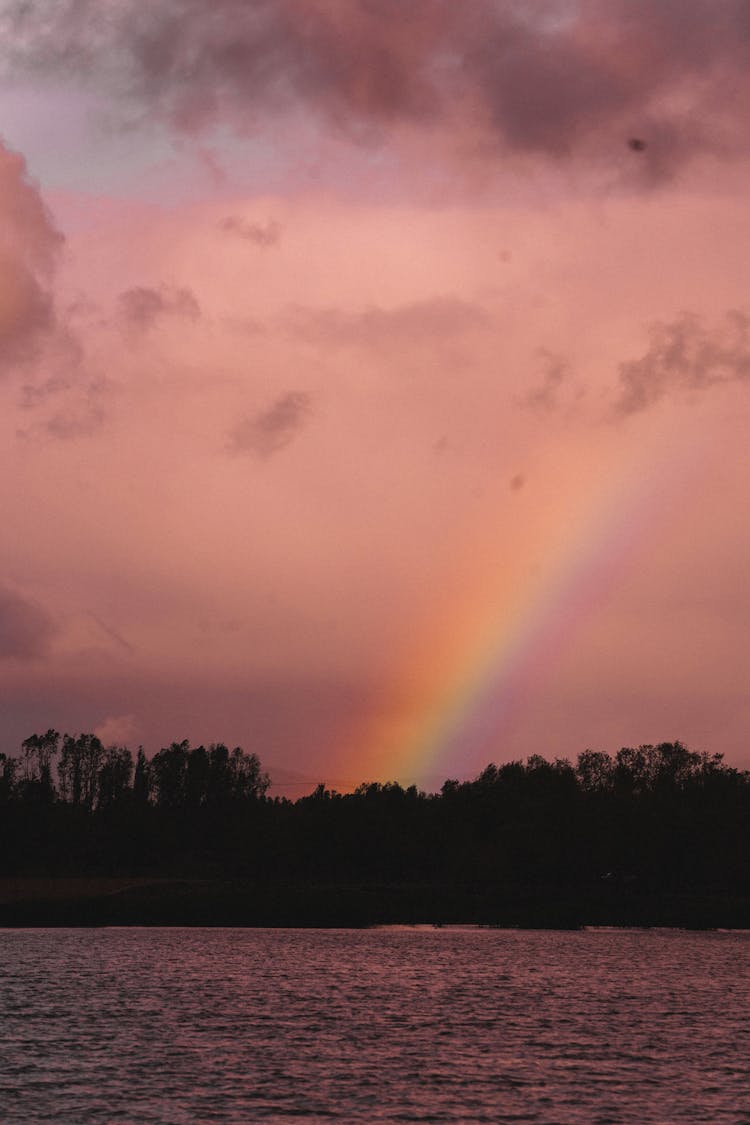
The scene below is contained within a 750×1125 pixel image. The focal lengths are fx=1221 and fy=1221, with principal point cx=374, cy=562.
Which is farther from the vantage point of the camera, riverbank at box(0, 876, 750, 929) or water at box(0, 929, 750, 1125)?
riverbank at box(0, 876, 750, 929)

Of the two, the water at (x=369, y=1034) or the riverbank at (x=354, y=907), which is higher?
the riverbank at (x=354, y=907)

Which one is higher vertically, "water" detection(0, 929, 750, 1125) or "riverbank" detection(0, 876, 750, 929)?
"riverbank" detection(0, 876, 750, 929)

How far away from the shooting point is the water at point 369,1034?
48.5 metres

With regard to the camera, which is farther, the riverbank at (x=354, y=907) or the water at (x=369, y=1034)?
the riverbank at (x=354, y=907)

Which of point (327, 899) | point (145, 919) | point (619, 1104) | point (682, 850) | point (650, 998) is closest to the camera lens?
point (619, 1104)

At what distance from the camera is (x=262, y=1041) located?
212 ft

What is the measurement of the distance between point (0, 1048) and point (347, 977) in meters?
40.7

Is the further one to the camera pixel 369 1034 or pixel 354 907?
pixel 354 907

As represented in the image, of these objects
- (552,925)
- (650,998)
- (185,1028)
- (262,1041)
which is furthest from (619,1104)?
(552,925)

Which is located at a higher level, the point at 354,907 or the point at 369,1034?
the point at 354,907

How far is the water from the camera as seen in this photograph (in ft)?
159

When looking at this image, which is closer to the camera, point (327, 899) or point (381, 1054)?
point (381, 1054)

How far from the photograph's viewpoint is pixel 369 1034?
221 ft

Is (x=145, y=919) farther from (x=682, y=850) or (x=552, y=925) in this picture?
(x=682, y=850)
